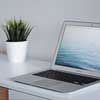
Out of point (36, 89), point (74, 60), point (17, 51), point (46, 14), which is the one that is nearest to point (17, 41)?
point (17, 51)

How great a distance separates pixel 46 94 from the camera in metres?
1.30

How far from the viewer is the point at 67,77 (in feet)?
5.12

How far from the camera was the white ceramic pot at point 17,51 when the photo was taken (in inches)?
74.6

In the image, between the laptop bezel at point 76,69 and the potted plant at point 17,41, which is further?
the potted plant at point 17,41

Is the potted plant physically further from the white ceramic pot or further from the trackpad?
the trackpad

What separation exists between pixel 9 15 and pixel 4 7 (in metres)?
0.07

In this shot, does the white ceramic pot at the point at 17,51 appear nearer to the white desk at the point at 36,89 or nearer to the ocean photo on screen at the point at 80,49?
the white desk at the point at 36,89

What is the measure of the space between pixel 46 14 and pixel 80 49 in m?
0.44

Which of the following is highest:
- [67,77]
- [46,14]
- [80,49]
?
[46,14]

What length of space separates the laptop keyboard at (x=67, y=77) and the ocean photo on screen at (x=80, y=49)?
0.20ft

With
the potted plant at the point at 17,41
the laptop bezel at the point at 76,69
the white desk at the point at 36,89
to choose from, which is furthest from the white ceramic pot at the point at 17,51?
the laptop bezel at the point at 76,69

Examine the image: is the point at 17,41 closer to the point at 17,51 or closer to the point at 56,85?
the point at 17,51

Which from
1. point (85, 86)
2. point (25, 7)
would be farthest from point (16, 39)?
point (85, 86)

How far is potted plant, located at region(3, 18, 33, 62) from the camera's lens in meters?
1.90
